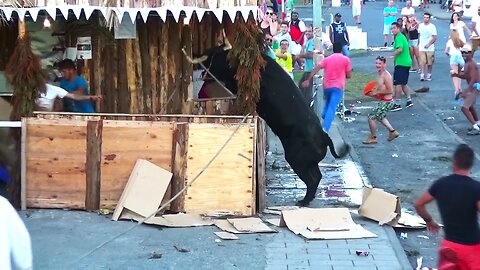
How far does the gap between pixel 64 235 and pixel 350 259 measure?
3.03 metres

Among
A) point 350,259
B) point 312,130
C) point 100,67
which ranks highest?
point 100,67

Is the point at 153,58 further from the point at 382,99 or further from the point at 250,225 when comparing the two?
the point at 382,99

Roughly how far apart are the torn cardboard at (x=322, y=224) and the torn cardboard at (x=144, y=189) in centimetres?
143

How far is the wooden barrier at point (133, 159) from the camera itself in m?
10.1

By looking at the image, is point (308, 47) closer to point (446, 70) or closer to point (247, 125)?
point (446, 70)

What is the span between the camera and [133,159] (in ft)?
33.1

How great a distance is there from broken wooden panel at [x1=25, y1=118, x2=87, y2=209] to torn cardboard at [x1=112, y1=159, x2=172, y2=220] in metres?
0.62

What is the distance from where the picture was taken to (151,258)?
852 cm

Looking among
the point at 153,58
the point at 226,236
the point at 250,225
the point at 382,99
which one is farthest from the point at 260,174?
the point at 382,99

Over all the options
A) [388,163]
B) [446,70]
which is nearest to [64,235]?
[388,163]

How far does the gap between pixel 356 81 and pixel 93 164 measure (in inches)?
571

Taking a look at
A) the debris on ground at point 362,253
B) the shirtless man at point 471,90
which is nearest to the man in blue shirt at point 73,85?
the debris on ground at point 362,253

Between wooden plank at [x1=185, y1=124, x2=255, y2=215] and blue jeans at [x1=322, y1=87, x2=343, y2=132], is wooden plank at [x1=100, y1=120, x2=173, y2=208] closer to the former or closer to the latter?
wooden plank at [x1=185, y1=124, x2=255, y2=215]

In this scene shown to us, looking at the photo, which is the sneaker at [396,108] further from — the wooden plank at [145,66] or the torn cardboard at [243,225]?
the torn cardboard at [243,225]
